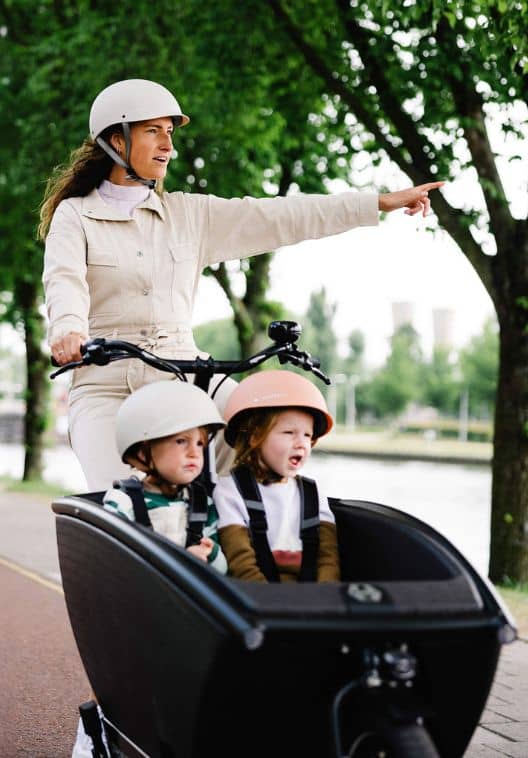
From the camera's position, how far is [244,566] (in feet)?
10.3

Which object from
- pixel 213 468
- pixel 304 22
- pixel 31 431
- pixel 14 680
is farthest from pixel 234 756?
pixel 31 431

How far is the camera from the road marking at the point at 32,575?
8.16 meters

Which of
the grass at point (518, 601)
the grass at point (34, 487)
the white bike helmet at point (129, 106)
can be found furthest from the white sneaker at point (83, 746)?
the grass at point (34, 487)

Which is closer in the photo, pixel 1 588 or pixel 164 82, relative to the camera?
pixel 1 588

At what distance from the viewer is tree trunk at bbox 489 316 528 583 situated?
323 inches

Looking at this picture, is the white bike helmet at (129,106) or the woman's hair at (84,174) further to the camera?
the woman's hair at (84,174)

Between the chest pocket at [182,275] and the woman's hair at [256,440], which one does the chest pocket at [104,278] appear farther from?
the woman's hair at [256,440]

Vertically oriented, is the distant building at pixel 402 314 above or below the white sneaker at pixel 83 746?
above

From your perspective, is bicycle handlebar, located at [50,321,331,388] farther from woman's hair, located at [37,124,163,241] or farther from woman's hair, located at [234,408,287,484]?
woman's hair, located at [37,124,163,241]

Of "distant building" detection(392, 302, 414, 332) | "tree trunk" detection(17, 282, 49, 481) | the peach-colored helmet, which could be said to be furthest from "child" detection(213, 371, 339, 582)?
"distant building" detection(392, 302, 414, 332)

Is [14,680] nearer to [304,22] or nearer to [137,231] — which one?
[137,231]

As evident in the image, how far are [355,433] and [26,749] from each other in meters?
70.1

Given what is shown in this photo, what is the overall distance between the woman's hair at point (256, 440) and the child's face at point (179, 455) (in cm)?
18

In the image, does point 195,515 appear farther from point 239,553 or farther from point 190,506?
point 239,553
